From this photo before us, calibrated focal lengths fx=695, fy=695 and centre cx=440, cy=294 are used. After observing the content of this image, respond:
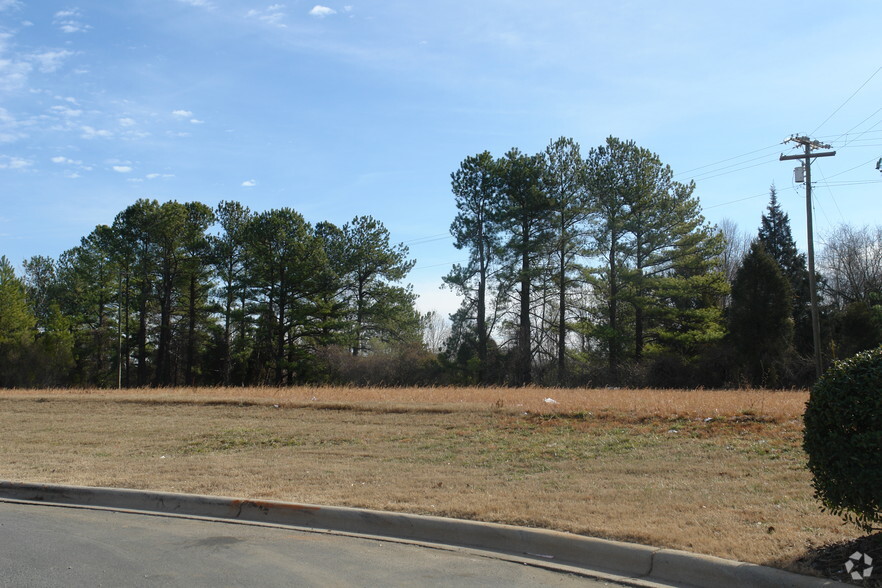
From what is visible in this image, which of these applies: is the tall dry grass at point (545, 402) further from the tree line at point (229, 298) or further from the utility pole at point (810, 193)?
the tree line at point (229, 298)

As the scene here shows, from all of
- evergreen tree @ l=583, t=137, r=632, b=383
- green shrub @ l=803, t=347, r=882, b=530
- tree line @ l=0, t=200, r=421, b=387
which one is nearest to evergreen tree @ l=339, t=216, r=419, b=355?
tree line @ l=0, t=200, r=421, b=387

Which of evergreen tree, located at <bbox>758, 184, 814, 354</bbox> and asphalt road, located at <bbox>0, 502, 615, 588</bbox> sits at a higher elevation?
evergreen tree, located at <bbox>758, 184, 814, 354</bbox>

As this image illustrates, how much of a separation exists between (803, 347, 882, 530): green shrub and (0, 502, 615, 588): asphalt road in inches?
72.6

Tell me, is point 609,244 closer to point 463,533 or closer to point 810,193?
point 810,193

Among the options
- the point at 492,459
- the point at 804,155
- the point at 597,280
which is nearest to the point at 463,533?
the point at 492,459

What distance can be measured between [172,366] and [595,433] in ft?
177

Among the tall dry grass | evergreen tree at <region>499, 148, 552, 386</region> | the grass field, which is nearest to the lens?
the grass field

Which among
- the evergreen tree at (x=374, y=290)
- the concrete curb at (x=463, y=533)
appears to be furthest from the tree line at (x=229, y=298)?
the concrete curb at (x=463, y=533)

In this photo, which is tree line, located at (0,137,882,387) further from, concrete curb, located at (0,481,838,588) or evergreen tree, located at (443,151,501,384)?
concrete curb, located at (0,481,838,588)

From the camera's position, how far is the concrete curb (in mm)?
5223

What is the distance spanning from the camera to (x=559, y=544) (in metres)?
6.16

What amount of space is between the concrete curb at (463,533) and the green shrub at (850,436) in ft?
2.19

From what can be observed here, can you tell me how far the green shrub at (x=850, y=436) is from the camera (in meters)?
4.82

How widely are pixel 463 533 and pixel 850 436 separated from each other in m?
3.48
